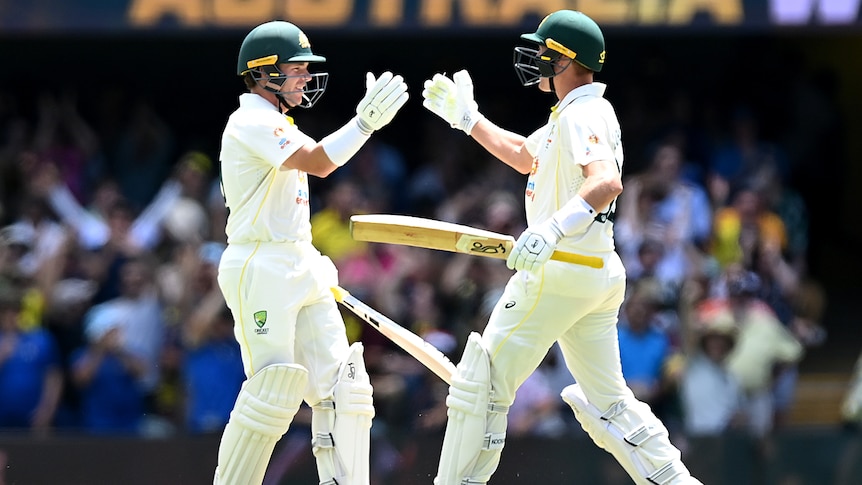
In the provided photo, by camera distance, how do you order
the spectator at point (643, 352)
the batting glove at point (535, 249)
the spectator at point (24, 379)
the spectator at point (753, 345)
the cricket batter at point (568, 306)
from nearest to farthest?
1. the batting glove at point (535, 249)
2. the cricket batter at point (568, 306)
3. the spectator at point (643, 352)
4. the spectator at point (24, 379)
5. the spectator at point (753, 345)

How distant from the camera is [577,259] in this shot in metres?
5.38

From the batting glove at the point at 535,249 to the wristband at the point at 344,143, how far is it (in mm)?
760

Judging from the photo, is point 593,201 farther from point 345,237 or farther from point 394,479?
point 345,237

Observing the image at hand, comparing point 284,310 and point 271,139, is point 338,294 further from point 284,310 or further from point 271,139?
point 271,139

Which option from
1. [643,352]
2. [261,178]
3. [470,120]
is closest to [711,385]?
[643,352]

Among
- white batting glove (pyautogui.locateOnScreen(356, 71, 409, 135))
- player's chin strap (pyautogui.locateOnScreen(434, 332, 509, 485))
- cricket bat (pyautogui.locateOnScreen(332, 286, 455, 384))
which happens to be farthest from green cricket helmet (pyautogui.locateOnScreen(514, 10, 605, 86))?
cricket bat (pyautogui.locateOnScreen(332, 286, 455, 384))

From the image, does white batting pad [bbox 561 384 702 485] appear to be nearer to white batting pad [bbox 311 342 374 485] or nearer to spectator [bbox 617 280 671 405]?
white batting pad [bbox 311 342 374 485]

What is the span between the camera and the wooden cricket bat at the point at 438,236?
18.1 feet

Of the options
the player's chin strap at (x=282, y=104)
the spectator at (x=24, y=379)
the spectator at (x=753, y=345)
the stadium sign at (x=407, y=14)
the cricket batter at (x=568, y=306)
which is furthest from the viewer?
the stadium sign at (x=407, y=14)

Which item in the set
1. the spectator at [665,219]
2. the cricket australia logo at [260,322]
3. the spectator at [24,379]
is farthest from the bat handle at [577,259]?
the spectator at [24,379]

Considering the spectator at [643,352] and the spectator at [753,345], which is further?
the spectator at [753,345]

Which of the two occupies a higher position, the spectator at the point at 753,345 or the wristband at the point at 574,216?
the wristband at the point at 574,216

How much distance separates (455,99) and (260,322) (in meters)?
1.32

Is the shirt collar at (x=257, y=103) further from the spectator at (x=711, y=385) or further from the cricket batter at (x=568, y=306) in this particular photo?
the spectator at (x=711, y=385)
